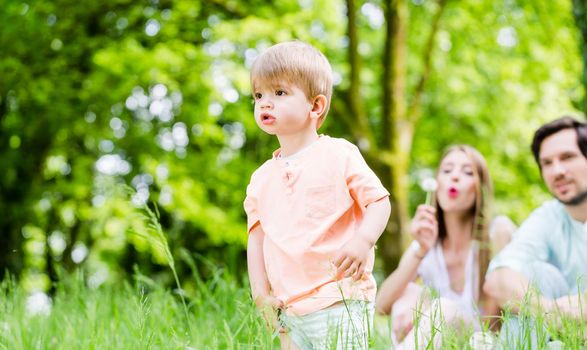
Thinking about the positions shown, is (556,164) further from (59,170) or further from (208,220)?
(59,170)

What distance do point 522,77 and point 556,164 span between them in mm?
8657

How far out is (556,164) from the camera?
9.93ft

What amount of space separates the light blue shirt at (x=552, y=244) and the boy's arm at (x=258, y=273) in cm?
120

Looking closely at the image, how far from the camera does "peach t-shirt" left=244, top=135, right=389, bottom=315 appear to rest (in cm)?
207

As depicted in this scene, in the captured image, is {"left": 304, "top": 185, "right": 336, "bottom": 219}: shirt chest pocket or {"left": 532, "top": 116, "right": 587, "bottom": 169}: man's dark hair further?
{"left": 532, "top": 116, "right": 587, "bottom": 169}: man's dark hair

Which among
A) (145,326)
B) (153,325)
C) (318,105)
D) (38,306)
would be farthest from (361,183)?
(38,306)

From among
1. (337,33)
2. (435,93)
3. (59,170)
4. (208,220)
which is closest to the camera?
(337,33)

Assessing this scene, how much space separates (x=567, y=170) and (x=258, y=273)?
150 cm

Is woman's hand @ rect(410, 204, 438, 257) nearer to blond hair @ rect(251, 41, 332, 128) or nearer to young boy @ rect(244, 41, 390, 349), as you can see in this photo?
young boy @ rect(244, 41, 390, 349)

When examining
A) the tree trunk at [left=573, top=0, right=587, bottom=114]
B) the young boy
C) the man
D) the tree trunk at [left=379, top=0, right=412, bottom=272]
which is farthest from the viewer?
the tree trunk at [left=379, top=0, right=412, bottom=272]

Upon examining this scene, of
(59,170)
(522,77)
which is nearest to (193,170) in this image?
(59,170)

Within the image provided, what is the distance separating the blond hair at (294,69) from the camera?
81.7 inches

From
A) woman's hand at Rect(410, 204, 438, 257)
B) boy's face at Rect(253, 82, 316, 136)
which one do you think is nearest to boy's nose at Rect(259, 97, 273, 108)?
boy's face at Rect(253, 82, 316, 136)

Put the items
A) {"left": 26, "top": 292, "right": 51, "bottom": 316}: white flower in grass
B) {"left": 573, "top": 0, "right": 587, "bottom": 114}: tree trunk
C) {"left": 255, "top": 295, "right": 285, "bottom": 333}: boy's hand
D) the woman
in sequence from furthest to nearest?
{"left": 573, "top": 0, "right": 587, "bottom": 114}: tree trunk → the woman → {"left": 26, "top": 292, "right": 51, "bottom": 316}: white flower in grass → {"left": 255, "top": 295, "right": 285, "bottom": 333}: boy's hand
